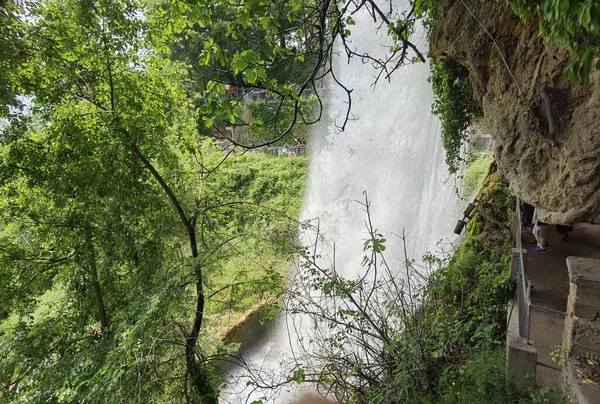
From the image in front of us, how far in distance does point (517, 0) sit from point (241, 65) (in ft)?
5.74

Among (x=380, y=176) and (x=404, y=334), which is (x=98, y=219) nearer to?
(x=404, y=334)

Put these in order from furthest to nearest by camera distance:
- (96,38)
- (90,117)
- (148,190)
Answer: (148,190)
(90,117)
(96,38)

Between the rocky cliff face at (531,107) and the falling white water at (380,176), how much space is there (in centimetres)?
394

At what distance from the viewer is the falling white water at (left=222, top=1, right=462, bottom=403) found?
1071cm

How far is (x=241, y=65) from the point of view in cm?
248

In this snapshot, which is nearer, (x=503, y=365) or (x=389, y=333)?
(x=503, y=365)

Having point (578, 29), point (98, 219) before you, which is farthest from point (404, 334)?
point (98, 219)

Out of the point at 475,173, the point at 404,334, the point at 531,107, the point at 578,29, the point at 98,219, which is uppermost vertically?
the point at 475,173

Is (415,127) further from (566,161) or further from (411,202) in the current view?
(566,161)

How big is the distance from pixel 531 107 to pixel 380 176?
908 cm

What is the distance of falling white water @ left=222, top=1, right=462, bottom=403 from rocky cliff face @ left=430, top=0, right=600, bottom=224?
3.94 meters

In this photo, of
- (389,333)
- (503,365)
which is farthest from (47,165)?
(503,365)

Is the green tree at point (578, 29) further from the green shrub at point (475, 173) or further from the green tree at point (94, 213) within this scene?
the green shrub at point (475, 173)

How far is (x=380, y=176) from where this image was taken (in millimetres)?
13109
